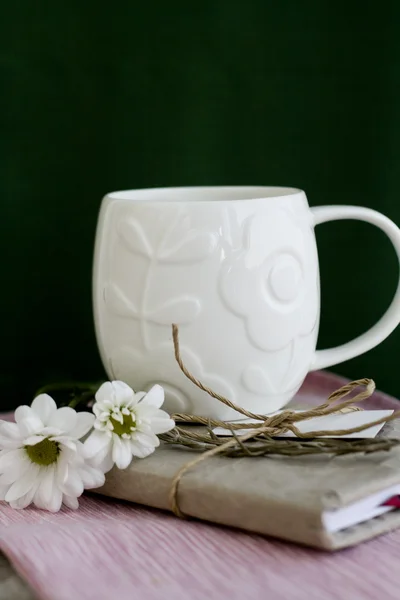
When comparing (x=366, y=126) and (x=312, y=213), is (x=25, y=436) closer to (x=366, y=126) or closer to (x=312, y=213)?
(x=312, y=213)

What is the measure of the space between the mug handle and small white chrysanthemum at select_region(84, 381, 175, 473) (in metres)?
0.23

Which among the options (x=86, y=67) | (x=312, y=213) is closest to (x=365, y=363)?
(x=312, y=213)

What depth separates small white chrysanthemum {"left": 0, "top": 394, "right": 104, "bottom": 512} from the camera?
640 millimetres

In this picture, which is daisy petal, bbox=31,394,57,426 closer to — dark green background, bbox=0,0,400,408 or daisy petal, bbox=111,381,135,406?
daisy petal, bbox=111,381,135,406

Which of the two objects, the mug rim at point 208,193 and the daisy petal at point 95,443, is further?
the mug rim at point 208,193

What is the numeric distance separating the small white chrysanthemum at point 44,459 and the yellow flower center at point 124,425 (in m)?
0.02

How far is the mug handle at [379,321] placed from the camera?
2.61ft

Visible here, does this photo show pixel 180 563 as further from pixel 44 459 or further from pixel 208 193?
pixel 208 193

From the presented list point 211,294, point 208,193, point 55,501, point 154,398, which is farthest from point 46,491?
point 208,193

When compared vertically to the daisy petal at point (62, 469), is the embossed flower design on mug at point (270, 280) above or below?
above

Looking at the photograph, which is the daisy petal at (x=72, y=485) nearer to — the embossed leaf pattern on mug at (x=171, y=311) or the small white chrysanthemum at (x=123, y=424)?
the small white chrysanthemum at (x=123, y=424)

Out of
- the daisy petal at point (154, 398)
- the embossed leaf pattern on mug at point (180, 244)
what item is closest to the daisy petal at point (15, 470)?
the daisy petal at point (154, 398)

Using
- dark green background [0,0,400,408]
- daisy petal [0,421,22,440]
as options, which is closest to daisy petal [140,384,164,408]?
daisy petal [0,421,22,440]

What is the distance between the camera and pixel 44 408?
66cm
